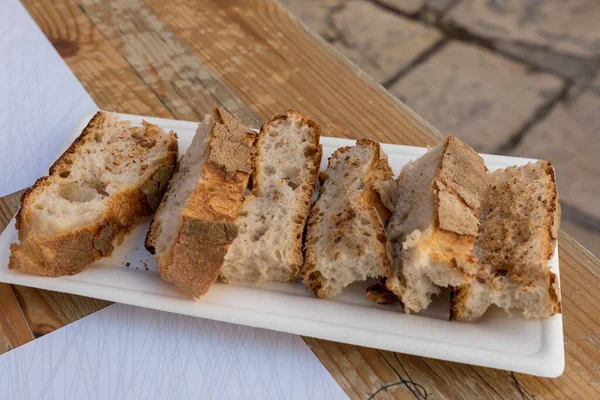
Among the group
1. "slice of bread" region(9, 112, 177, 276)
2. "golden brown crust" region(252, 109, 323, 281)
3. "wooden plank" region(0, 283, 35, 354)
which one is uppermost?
"slice of bread" region(9, 112, 177, 276)

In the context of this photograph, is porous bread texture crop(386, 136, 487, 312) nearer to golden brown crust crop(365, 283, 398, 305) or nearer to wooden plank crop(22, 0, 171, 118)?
golden brown crust crop(365, 283, 398, 305)

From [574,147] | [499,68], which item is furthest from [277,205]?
[499,68]

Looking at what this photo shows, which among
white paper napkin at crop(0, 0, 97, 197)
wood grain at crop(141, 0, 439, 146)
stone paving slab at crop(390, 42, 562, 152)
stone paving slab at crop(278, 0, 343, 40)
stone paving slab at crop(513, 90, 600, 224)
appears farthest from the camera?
stone paving slab at crop(278, 0, 343, 40)

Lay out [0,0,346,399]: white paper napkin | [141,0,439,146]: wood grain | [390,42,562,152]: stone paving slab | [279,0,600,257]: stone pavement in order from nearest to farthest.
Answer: [0,0,346,399]: white paper napkin
[141,0,439,146]: wood grain
[279,0,600,257]: stone pavement
[390,42,562,152]: stone paving slab

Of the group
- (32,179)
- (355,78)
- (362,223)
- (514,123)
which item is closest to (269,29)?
(355,78)

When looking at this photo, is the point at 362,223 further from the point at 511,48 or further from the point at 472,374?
the point at 511,48

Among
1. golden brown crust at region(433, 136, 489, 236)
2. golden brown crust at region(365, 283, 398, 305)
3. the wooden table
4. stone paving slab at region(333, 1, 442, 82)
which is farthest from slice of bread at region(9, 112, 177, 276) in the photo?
stone paving slab at region(333, 1, 442, 82)

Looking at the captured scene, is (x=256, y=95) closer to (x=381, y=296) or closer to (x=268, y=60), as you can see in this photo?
(x=268, y=60)
